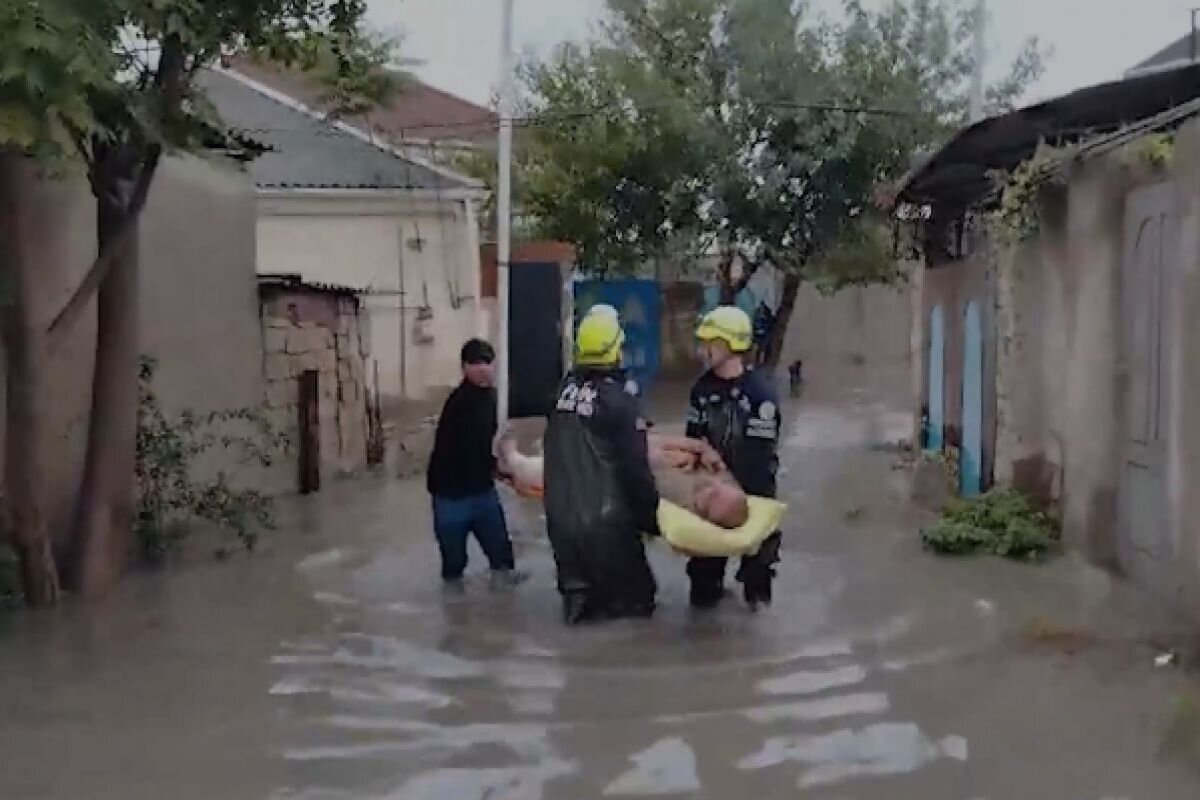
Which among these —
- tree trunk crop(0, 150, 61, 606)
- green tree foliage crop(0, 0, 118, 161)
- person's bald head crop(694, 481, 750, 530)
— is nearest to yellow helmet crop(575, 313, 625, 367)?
person's bald head crop(694, 481, 750, 530)

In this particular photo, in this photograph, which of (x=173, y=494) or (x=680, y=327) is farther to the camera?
(x=680, y=327)

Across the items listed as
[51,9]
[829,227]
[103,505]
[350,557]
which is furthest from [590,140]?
[51,9]

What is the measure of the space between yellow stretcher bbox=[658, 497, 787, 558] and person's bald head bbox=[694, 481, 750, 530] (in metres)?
0.03

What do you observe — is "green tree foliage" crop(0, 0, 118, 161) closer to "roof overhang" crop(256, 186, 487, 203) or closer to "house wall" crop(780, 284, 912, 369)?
"roof overhang" crop(256, 186, 487, 203)

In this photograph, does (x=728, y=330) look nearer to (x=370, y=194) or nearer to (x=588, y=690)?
(x=588, y=690)

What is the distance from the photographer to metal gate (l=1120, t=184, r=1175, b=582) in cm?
790

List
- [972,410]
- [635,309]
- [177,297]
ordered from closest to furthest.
→ [177,297], [972,410], [635,309]

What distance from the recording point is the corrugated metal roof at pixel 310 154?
20.6 m

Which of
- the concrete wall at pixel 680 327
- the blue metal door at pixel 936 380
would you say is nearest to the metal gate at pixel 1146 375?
the blue metal door at pixel 936 380

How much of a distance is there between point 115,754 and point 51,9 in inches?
113

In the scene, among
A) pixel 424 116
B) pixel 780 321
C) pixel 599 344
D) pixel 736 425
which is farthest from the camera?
pixel 424 116

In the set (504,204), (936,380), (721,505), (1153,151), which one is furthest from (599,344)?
(504,204)

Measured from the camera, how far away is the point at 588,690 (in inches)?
265

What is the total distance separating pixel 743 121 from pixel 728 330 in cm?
1598
